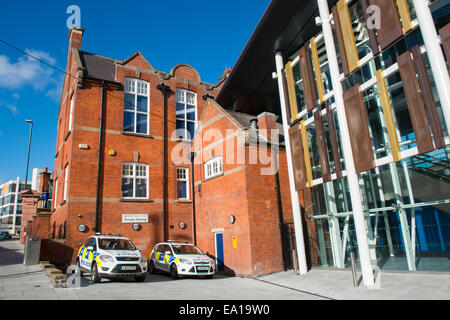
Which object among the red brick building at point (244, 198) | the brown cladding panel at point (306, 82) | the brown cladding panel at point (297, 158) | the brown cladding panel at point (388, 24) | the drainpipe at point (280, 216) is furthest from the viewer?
the drainpipe at point (280, 216)

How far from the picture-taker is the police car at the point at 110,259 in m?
→ 10.5

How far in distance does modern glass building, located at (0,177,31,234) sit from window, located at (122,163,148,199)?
88.8 metres

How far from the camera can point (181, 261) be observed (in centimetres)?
1261

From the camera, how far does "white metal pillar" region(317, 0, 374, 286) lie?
949 centimetres

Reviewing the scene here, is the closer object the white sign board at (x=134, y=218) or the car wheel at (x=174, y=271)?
the car wheel at (x=174, y=271)

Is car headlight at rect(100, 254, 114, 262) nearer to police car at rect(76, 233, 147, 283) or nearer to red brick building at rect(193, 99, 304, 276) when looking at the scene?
police car at rect(76, 233, 147, 283)

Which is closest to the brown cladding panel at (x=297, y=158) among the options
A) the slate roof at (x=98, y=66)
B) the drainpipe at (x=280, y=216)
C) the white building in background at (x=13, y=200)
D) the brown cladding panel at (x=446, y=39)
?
the drainpipe at (x=280, y=216)

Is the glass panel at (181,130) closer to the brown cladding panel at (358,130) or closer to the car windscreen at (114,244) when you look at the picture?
the car windscreen at (114,244)

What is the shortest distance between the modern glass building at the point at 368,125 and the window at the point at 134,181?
853 cm

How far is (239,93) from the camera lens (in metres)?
19.0

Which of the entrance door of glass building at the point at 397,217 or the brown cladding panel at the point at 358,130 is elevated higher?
the brown cladding panel at the point at 358,130

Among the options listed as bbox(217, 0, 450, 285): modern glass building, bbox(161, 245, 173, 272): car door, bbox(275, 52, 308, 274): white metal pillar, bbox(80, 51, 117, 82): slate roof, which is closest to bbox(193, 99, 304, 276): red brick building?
bbox(275, 52, 308, 274): white metal pillar

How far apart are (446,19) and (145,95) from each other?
54.5ft
